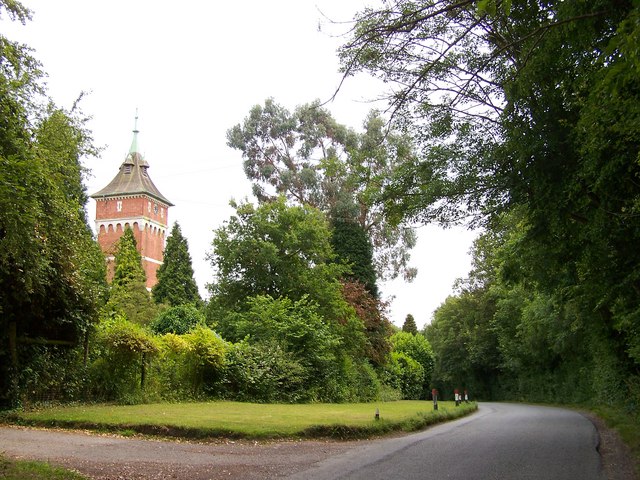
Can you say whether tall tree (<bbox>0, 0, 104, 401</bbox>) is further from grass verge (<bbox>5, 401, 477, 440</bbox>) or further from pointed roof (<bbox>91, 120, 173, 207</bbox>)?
pointed roof (<bbox>91, 120, 173, 207</bbox>)

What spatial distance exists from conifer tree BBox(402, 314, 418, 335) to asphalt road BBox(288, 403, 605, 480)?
180 ft

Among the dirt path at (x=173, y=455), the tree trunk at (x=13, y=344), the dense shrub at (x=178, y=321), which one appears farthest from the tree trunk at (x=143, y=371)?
the dense shrub at (x=178, y=321)

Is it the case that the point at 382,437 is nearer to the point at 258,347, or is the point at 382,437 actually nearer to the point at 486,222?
the point at 486,222

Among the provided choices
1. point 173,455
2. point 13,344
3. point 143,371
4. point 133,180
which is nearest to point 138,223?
point 133,180

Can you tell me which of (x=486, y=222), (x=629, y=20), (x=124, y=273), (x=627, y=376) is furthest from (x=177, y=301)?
(x=629, y=20)

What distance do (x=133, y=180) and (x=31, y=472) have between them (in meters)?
→ 75.8

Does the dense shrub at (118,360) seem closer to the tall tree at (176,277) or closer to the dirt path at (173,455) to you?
the dirt path at (173,455)

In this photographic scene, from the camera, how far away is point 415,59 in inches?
390

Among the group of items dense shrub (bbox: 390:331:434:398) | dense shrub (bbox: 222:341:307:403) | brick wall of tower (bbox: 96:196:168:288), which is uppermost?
brick wall of tower (bbox: 96:196:168:288)

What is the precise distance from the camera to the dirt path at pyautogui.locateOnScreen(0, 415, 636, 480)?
305 inches

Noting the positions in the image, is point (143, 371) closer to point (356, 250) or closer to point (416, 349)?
point (356, 250)

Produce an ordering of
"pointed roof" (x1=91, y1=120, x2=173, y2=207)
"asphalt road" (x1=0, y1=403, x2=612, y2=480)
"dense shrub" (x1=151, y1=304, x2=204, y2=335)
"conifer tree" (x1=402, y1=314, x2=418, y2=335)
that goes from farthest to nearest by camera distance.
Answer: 1. "pointed roof" (x1=91, y1=120, x2=173, y2=207)
2. "conifer tree" (x1=402, y1=314, x2=418, y2=335)
3. "dense shrub" (x1=151, y1=304, x2=204, y2=335)
4. "asphalt road" (x1=0, y1=403, x2=612, y2=480)

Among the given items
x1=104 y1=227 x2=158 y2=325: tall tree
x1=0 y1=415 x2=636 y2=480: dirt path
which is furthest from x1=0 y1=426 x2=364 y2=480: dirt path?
x1=104 y1=227 x2=158 y2=325: tall tree

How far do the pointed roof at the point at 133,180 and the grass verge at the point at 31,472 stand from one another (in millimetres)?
71238
